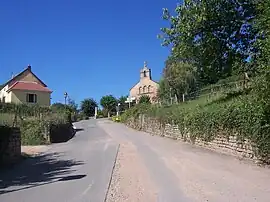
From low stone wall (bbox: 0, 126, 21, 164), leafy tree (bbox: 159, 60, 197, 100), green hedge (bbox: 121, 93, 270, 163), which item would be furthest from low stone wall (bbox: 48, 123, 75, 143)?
leafy tree (bbox: 159, 60, 197, 100)

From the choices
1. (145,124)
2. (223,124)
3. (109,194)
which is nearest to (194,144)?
(223,124)

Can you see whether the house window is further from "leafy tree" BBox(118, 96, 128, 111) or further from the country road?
the country road

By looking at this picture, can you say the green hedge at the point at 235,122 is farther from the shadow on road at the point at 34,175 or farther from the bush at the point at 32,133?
the bush at the point at 32,133

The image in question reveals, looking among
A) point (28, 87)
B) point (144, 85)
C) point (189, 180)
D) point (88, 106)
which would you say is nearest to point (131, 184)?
point (189, 180)

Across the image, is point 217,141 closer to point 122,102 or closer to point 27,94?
point 27,94

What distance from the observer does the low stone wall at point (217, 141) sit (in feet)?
47.0

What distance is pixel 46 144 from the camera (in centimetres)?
2852

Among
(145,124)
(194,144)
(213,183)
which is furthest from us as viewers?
(145,124)

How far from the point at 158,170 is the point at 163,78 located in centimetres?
4348

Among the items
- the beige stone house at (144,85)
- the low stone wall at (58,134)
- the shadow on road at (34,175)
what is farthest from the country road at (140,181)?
the beige stone house at (144,85)

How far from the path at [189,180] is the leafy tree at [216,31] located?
1042 centimetres

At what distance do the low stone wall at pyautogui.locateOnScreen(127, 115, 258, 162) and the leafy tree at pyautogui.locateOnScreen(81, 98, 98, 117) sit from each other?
7118cm

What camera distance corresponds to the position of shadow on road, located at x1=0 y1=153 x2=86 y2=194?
10983mm

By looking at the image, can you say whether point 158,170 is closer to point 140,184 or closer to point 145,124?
point 140,184
